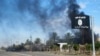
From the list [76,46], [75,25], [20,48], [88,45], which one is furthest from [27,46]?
[75,25]

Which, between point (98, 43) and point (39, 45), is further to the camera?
point (39, 45)

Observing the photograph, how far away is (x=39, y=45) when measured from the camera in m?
146

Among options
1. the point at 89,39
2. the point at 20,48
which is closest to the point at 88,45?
the point at 89,39

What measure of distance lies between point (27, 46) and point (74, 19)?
391 ft

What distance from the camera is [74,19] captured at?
4016 centimetres

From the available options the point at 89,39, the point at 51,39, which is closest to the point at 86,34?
the point at 89,39

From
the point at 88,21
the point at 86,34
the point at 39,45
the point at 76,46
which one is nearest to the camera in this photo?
the point at 88,21

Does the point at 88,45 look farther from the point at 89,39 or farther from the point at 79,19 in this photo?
the point at 79,19

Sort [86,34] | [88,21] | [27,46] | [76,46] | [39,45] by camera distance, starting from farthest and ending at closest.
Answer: [27,46] → [39,45] → [76,46] → [86,34] → [88,21]

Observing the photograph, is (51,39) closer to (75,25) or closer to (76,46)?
(76,46)

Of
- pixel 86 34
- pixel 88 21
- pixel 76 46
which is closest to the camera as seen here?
pixel 88 21

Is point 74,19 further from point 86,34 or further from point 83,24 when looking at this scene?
point 86,34

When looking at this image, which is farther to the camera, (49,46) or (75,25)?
(49,46)

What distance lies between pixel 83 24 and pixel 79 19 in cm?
88
